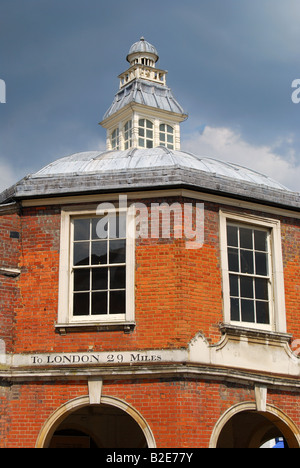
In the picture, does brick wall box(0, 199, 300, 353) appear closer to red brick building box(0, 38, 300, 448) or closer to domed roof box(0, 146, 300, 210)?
red brick building box(0, 38, 300, 448)

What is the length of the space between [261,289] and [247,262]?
0.67 m

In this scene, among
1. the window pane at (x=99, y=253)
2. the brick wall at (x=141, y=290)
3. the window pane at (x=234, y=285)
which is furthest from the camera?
the window pane at (x=234, y=285)

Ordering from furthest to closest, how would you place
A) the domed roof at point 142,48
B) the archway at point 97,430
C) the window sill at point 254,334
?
the domed roof at point 142,48 < the archway at point 97,430 < the window sill at point 254,334

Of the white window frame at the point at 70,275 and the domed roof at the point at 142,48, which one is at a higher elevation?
the domed roof at the point at 142,48

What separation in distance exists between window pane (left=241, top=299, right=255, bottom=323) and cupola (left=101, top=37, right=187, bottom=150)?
25.4 ft

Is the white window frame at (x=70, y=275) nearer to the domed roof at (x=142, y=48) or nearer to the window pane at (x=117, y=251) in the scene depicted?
the window pane at (x=117, y=251)

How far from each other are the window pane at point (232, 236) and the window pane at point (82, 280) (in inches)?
121

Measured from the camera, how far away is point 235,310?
1470 cm

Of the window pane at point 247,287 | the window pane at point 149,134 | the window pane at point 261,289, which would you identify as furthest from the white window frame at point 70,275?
the window pane at point 149,134

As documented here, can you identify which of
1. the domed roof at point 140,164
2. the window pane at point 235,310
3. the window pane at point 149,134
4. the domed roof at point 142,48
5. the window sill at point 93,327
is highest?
the domed roof at point 142,48

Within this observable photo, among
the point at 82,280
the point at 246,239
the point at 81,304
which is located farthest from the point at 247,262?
the point at 81,304

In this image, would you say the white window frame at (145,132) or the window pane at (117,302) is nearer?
the window pane at (117,302)

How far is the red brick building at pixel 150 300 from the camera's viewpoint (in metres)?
13.6

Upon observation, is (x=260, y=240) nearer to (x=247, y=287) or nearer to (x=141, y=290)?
(x=247, y=287)
